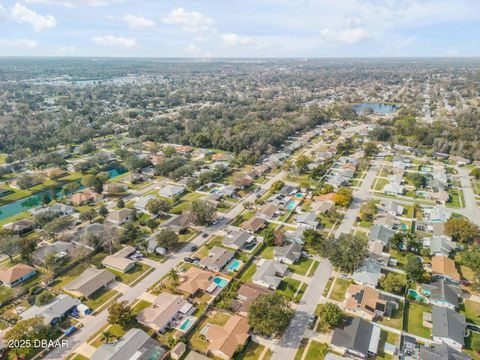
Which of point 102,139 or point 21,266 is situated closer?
point 21,266

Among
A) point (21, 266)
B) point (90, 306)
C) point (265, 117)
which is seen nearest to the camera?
Result: point (90, 306)

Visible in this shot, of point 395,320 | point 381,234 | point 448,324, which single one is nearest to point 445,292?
point 448,324

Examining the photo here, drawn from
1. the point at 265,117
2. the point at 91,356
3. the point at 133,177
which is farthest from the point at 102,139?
the point at 91,356

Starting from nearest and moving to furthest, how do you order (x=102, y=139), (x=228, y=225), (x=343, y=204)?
(x=228, y=225), (x=343, y=204), (x=102, y=139)

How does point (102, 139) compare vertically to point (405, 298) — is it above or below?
above

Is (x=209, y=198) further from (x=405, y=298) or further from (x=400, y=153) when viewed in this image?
(x=400, y=153)

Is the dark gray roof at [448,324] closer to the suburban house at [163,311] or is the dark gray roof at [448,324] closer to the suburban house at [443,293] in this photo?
the suburban house at [443,293]
